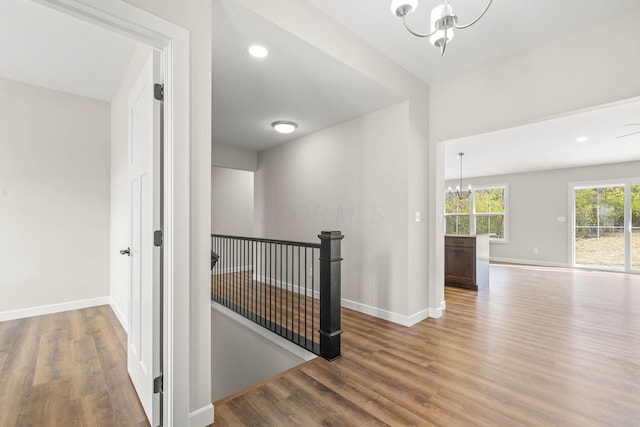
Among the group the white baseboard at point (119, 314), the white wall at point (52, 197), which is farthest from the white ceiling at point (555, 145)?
the white wall at point (52, 197)

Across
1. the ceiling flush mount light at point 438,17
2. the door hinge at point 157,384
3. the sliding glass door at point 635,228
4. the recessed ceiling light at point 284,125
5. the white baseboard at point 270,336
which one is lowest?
the white baseboard at point 270,336

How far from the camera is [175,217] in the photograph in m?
1.47

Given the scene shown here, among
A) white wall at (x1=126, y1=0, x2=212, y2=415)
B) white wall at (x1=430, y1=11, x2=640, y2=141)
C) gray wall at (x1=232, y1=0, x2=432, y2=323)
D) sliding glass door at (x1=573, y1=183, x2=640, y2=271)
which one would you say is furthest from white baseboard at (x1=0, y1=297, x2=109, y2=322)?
sliding glass door at (x1=573, y1=183, x2=640, y2=271)

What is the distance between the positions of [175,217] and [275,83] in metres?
1.88

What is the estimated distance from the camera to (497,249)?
8312 millimetres

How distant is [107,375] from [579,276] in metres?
7.80

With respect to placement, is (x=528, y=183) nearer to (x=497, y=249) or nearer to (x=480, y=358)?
(x=497, y=249)

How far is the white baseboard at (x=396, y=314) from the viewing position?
3098mm

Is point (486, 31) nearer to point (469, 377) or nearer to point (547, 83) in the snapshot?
point (547, 83)

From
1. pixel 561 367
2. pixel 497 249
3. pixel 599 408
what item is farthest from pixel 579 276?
pixel 599 408

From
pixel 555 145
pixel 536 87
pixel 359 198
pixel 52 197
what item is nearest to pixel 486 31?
pixel 536 87

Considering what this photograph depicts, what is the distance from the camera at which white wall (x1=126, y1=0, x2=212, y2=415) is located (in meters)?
1.56

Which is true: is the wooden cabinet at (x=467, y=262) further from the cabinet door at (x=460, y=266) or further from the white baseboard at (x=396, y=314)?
the white baseboard at (x=396, y=314)

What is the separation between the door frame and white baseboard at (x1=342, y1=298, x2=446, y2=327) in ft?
7.44
